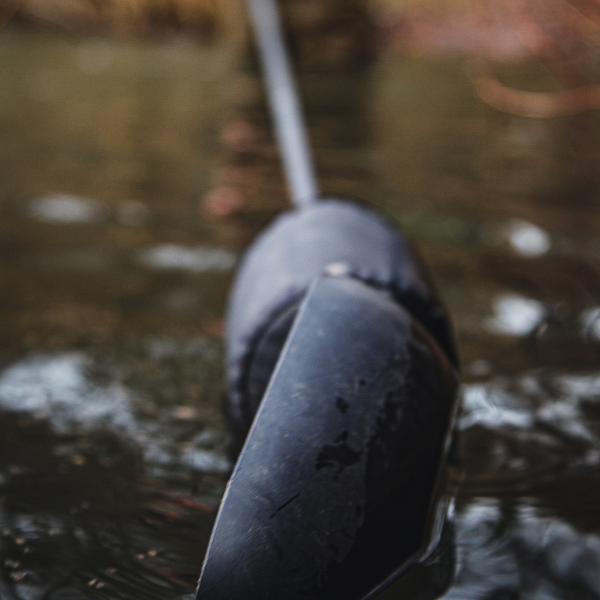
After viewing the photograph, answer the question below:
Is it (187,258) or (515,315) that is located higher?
(187,258)

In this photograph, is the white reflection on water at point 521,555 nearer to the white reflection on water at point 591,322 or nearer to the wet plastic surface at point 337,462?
the wet plastic surface at point 337,462

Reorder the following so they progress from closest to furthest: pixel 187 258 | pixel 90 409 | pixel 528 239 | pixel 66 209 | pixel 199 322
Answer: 1. pixel 90 409
2. pixel 199 322
3. pixel 187 258
4. pixel 528 239
5. pixel 66 209

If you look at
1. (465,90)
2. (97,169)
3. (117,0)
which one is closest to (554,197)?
(97,169)

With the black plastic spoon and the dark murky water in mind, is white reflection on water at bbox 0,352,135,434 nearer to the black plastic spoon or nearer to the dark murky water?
the dark murky water

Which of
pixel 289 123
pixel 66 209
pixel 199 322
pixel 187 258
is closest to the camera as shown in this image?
pixel 199 322

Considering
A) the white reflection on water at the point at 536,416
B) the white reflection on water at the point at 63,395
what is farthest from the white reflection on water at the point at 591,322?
the white reflection on water at the point at 63,395

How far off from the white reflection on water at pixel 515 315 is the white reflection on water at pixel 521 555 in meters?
0.80

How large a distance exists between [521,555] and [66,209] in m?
2.20

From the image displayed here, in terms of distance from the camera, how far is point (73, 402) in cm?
154

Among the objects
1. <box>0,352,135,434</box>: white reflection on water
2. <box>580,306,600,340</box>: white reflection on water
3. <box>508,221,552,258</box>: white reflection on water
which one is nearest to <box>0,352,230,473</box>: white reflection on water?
<box>0,352,135,434</box>: white reflection on water

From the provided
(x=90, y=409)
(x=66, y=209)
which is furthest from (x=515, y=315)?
(x=66, y=209)

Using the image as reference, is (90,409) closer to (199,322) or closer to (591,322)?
(199,322)

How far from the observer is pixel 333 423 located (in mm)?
978

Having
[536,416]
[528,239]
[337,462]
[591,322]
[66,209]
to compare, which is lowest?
[528,239]
